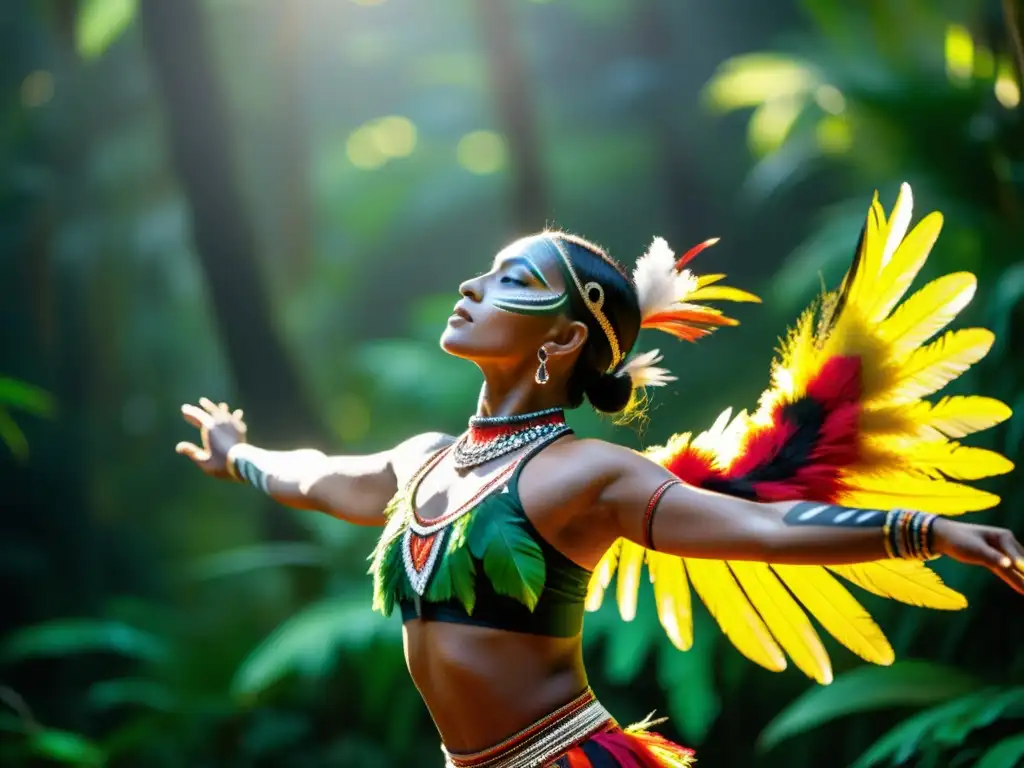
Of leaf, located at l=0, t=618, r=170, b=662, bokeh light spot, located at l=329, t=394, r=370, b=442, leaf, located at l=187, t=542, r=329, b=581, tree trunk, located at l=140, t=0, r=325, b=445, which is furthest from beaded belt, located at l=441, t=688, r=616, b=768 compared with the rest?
bokeh light spot, located at l=329, t=394, r=370, b=442

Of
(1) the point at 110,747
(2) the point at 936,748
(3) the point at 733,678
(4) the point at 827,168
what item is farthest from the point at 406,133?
(2) the point at 936,748

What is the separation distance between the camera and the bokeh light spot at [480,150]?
1085 centimetres

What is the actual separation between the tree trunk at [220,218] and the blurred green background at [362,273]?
15 mm

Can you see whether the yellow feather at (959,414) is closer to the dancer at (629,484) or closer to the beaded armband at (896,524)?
the dancer at (629,484)

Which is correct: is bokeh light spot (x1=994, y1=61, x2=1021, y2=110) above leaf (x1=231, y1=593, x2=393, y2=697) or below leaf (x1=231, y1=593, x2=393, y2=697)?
above

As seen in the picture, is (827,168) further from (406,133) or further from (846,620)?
(406,133)

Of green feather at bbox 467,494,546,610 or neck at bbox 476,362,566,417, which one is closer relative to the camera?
green feather at bbox 467,494,546,610

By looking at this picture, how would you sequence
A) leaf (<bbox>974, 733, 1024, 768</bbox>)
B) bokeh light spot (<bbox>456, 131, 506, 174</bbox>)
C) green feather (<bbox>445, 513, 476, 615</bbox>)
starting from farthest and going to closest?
1. bokeh light spot (<bbox>456, 131, 506, 174</bbox>)
2. leaf (<bbox>974, 733, 1024, 768</bbox>)
3. green feather (<bbox>445, 513, 476, 615</bbox>)

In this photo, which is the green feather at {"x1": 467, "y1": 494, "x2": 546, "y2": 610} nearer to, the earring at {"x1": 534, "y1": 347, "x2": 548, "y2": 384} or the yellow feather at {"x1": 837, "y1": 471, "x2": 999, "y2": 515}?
the earring at {"x1": 534, "y1": 347, "x2": 548, "y2": 384}

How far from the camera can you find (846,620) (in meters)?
2.24

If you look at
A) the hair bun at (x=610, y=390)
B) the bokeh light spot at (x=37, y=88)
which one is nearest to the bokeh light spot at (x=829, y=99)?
the hair bun at (x=610, y=390)

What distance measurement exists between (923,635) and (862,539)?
2.62 metres

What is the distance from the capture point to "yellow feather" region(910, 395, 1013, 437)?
205cm

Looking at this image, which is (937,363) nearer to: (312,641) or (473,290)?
(473,290)
